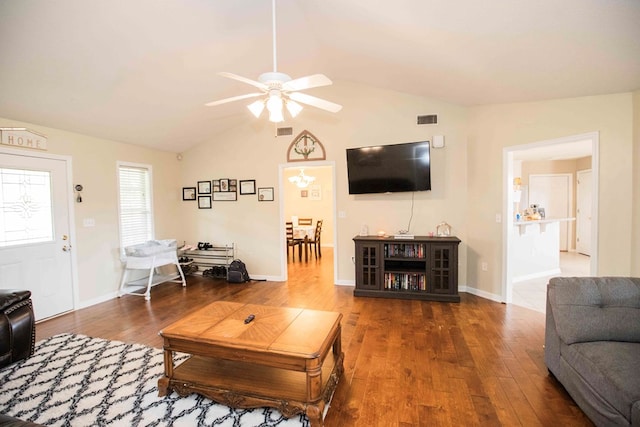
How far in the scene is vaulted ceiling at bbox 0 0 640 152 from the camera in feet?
7.47

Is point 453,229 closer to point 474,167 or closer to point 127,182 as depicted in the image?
point 474,167

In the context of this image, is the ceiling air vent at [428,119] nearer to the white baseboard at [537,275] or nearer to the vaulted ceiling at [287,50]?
the vaulted ceiling at [287,50]

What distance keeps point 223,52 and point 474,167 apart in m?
3.70

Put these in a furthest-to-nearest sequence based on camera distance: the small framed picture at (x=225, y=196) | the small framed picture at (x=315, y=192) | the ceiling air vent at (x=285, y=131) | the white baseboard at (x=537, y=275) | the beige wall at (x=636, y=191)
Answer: the small framed picture at (x=315, y=192) → the small framed picture at (x=225, y=196) → the ceiling air vent at (x=285, y=131) → the white baseboard at (x=537, y=275) → the beige wall at (x=636, y=191)

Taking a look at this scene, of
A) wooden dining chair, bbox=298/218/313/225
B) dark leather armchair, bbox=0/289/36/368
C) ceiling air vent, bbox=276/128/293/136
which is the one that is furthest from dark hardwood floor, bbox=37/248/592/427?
wooden dining chair, bbox=298/218/313/225

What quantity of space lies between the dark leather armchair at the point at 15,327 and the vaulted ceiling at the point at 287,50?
208 cm

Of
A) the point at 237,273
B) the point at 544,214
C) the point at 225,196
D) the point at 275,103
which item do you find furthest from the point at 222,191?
the point at 544,214

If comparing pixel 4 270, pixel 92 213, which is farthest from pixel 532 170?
pixel 4 270

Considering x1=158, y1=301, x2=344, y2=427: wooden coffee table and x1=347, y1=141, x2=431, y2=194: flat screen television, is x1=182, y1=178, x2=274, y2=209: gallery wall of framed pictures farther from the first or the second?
x1=158, y1=301, x2=344, y2=427: wooden coffee table

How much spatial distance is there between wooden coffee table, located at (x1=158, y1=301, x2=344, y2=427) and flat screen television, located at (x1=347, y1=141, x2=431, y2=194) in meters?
2.67

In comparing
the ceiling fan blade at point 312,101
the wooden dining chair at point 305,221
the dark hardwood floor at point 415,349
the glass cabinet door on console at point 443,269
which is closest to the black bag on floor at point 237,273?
the dark hardwood floor at point 415,349

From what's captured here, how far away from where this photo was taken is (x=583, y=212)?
23.7ft

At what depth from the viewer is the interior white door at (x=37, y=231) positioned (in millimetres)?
3389

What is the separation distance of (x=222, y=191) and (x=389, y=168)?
3164 mm
